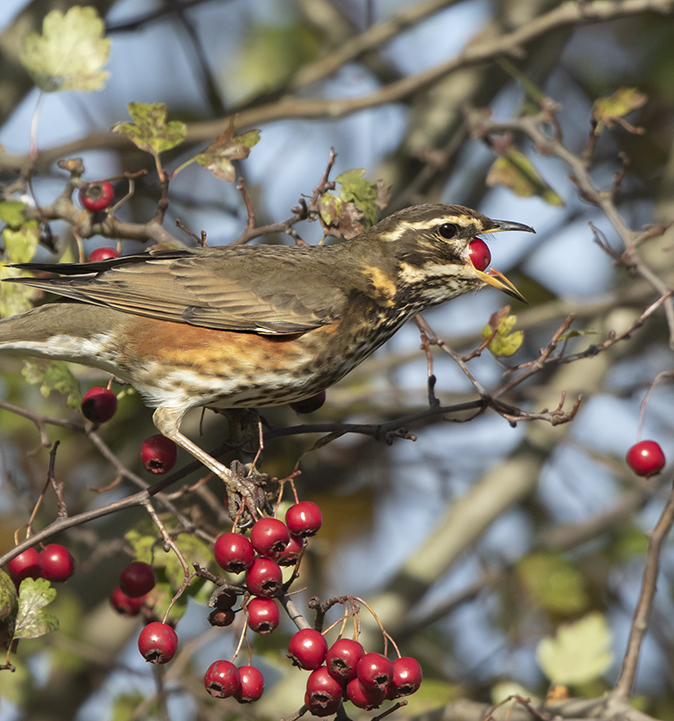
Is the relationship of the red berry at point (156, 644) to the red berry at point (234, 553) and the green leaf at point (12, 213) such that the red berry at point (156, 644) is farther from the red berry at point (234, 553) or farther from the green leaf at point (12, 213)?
the green leaf at point (12, 213)

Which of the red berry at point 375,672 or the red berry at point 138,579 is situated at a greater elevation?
the red berry at point 375,672

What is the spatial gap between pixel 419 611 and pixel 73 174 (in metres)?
3.13

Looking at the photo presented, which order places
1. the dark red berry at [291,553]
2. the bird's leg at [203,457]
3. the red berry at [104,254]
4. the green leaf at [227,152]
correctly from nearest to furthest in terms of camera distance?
the dark red berry at [291,553], the bird's leg at [203,457], the green leaf at [227,152], the red berry at [104,254]

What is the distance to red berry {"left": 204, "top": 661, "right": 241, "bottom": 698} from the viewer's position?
262 centimetres

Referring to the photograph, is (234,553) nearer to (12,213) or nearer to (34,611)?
(34,611)

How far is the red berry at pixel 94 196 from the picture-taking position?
362cm

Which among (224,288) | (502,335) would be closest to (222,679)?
(502,335)

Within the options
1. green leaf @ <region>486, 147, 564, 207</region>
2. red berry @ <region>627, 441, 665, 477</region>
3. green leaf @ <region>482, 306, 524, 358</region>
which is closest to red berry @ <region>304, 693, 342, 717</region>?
green leaf @ <region>482, 306, 524, 358</region>

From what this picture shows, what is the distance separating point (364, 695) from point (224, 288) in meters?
1.86

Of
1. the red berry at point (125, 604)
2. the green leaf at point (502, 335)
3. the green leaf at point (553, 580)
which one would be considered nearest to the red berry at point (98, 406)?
the red berry at point (125, 604)

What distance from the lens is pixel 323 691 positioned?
255cm

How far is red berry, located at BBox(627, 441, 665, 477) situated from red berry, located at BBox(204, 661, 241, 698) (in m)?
1.88

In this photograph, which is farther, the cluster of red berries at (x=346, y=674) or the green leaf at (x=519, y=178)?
the green leaf at (x=519, y=178)

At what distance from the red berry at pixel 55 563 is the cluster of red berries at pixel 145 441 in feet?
1.46
